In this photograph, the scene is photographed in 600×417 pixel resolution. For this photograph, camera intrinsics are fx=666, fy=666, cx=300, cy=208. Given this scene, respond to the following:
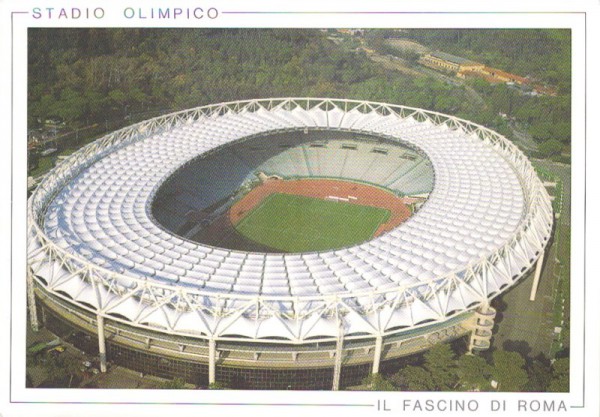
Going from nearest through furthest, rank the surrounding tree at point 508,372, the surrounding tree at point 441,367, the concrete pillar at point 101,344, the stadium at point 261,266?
the surrounding tree at point 508,372 → the surrounding tree at point 441,367 → the stadium at point 261,266 → the concrete pillar at point 101,344

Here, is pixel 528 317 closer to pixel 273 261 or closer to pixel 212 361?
pixel 273 261

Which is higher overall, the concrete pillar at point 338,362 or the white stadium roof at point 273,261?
the white stadium roof at point 273,261

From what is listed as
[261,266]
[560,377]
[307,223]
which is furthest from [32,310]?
[560,377]

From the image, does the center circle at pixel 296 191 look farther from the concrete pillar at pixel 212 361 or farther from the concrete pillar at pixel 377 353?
the concrete pillar at pixel 212 361

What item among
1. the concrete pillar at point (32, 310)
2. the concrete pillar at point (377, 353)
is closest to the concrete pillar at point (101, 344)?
the concrete pillar at point (32, 310)
